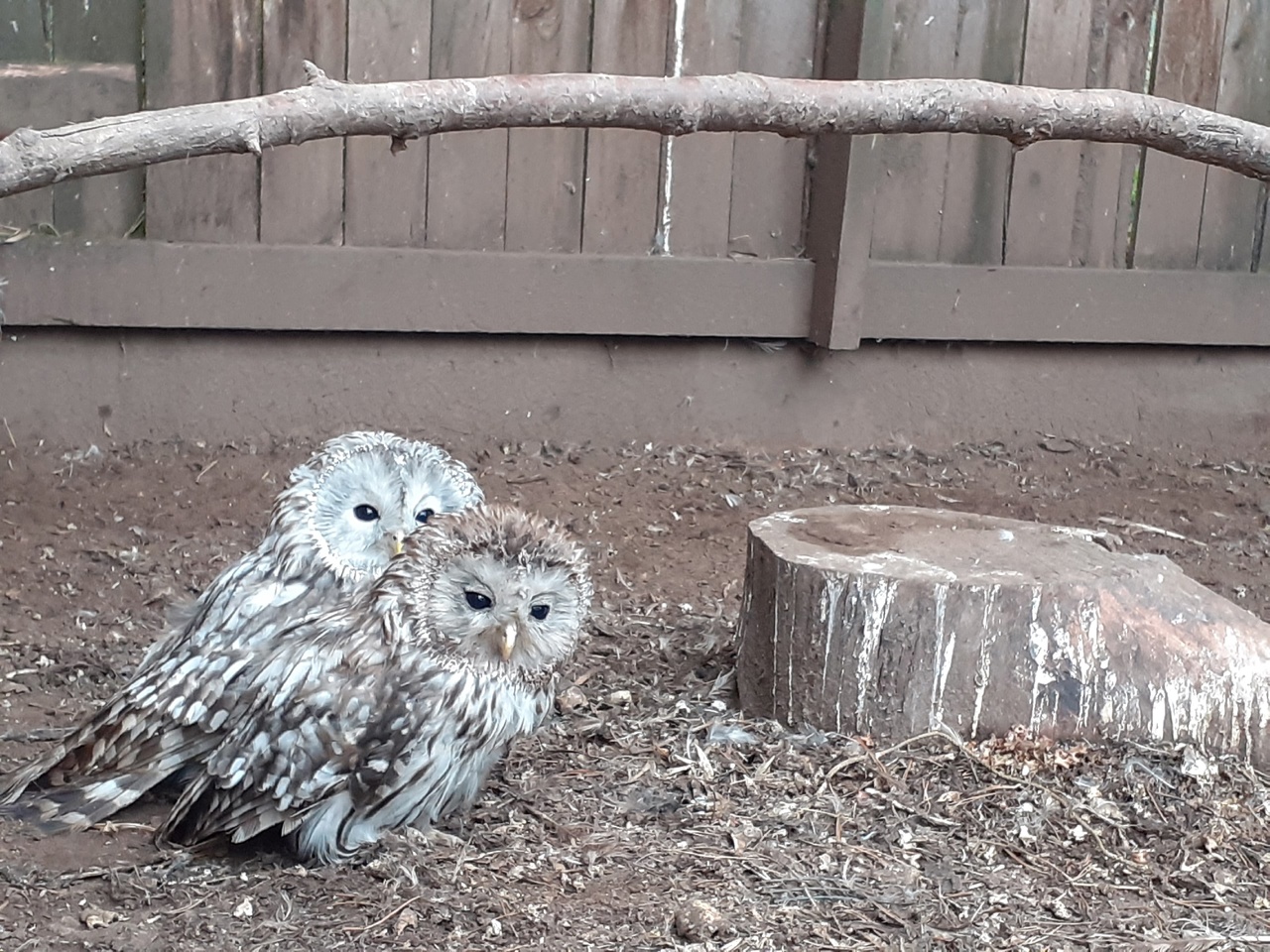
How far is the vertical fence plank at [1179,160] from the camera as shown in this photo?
531 centimetres

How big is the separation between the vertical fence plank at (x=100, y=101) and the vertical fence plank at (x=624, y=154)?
1.39 m

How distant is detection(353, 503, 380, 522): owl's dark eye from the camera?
10.1 ft

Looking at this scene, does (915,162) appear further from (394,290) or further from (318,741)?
(318,741)

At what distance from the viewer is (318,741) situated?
102 inches

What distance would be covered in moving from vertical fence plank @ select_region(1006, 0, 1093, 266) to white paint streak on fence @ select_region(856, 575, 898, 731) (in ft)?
8.88

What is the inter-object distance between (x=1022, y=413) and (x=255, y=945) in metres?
3.86

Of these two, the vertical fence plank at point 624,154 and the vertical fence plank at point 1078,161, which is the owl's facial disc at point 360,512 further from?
the vertical fence plank at point 1078,161

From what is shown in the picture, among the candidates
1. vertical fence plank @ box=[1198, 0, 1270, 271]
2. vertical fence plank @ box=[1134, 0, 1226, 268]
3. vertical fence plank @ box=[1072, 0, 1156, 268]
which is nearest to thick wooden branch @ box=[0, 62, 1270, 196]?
vertical fence plank @ box=[1072, 0, 1156, 268]

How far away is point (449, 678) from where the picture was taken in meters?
2.61

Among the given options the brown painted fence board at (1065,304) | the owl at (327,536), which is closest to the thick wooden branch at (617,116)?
Answer: the owl at (327,536)

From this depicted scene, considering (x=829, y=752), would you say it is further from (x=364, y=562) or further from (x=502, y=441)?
(x=502, y=441)

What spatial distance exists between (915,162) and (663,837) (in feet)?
10.2

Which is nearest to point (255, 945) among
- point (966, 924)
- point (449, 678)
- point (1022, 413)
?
point (449, 678)

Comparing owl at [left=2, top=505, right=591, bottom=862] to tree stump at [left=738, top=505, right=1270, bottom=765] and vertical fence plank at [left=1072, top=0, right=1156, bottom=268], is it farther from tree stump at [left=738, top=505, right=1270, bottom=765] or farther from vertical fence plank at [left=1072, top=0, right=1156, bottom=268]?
vertical fence plank at [left=1072, top=0, right=1156, bottom=268]
